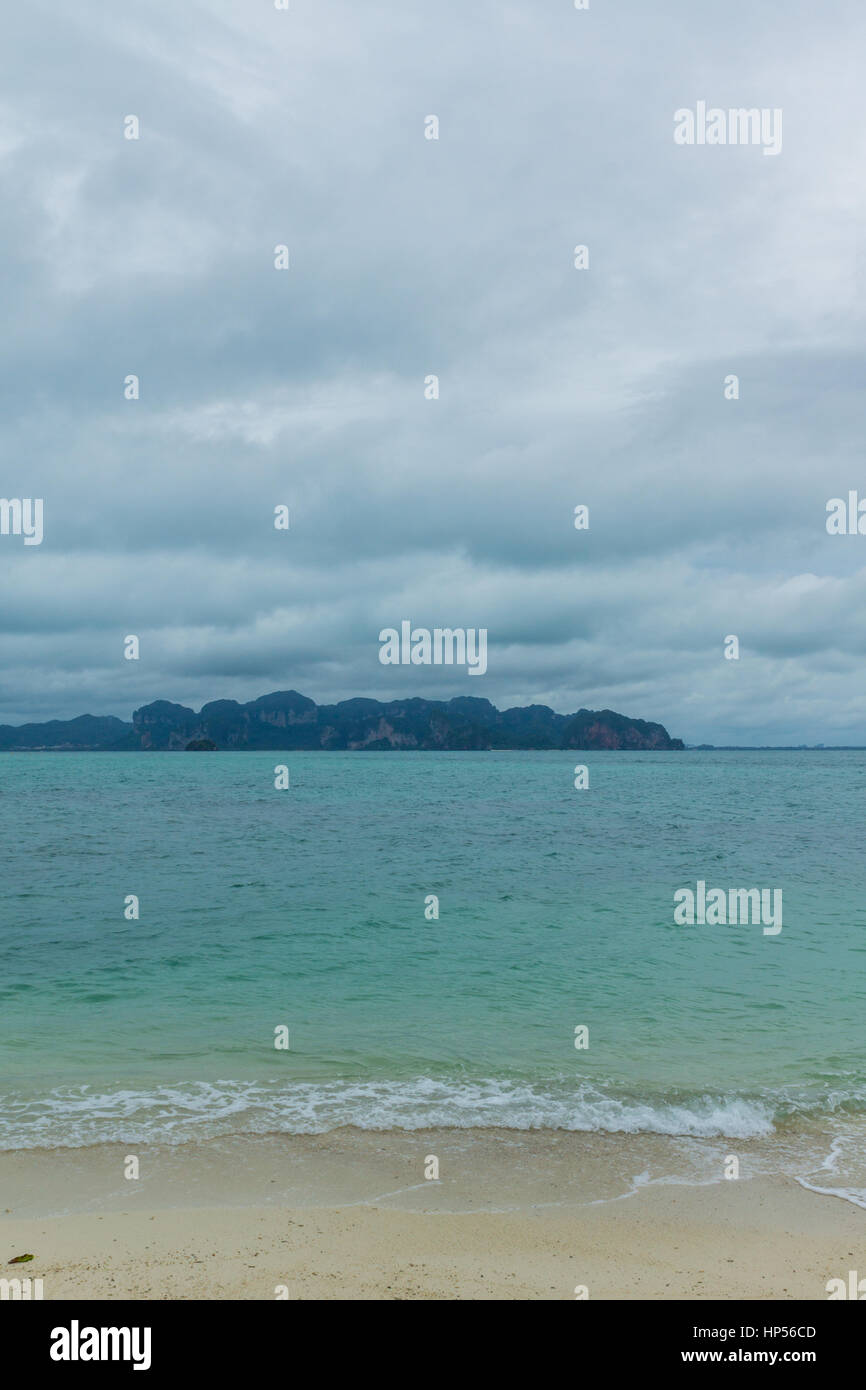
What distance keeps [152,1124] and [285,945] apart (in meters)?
11.3

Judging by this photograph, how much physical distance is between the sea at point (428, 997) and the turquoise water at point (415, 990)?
0.07 meters

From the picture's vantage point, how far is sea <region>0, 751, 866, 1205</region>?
1167 centimetres

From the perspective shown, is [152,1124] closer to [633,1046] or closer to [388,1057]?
[388,1057]

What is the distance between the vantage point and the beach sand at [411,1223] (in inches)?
294

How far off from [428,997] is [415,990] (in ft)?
1.99

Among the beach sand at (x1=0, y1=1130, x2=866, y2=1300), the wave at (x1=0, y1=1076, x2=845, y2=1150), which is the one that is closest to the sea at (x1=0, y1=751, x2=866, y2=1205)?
the wave at (x1=0, y1=1076, x2=845, y2=1150)

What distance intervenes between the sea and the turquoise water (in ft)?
0.24

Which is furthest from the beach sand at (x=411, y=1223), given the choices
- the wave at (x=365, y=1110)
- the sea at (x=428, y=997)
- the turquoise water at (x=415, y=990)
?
the turquoise water at (x=415, y=990)

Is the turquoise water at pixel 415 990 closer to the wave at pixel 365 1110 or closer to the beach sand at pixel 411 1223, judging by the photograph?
the wave at pixel 365 1110

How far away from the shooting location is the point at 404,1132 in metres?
11.0

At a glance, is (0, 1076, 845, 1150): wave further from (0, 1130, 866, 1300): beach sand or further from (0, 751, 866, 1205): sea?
(0, 1130, 866, 1300): beach sand
